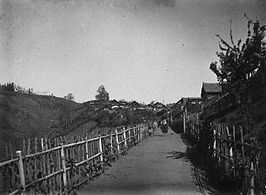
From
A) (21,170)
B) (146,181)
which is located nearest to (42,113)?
(146,181)

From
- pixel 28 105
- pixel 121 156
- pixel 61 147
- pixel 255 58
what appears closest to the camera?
pixel 61 147

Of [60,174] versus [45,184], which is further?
[60,174]

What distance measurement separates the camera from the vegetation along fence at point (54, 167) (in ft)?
15.0

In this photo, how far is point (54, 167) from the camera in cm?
615

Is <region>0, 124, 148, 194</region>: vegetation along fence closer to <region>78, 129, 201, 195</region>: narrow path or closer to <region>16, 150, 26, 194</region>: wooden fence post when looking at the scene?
<region>16, 150, 26, 194</region>: wooden fence post

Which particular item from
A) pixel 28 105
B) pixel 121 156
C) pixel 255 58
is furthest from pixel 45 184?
pixel 28 105

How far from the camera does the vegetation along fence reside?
4562 millimetres

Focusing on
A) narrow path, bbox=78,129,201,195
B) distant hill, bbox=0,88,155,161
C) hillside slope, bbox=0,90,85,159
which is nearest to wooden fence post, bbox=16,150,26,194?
narrow path, bbox=78,129,201,195

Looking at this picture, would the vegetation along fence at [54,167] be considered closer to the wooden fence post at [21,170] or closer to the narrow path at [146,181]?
the wooden fence post at [21,170]

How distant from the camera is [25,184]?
486 cm

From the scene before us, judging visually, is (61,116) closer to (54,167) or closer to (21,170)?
(54,167)

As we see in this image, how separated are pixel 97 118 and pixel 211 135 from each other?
2063 centimetres

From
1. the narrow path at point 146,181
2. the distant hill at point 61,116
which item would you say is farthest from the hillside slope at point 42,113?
the narrow path at point 146,181

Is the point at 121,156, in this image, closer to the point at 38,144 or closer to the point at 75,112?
the point at 38,144
